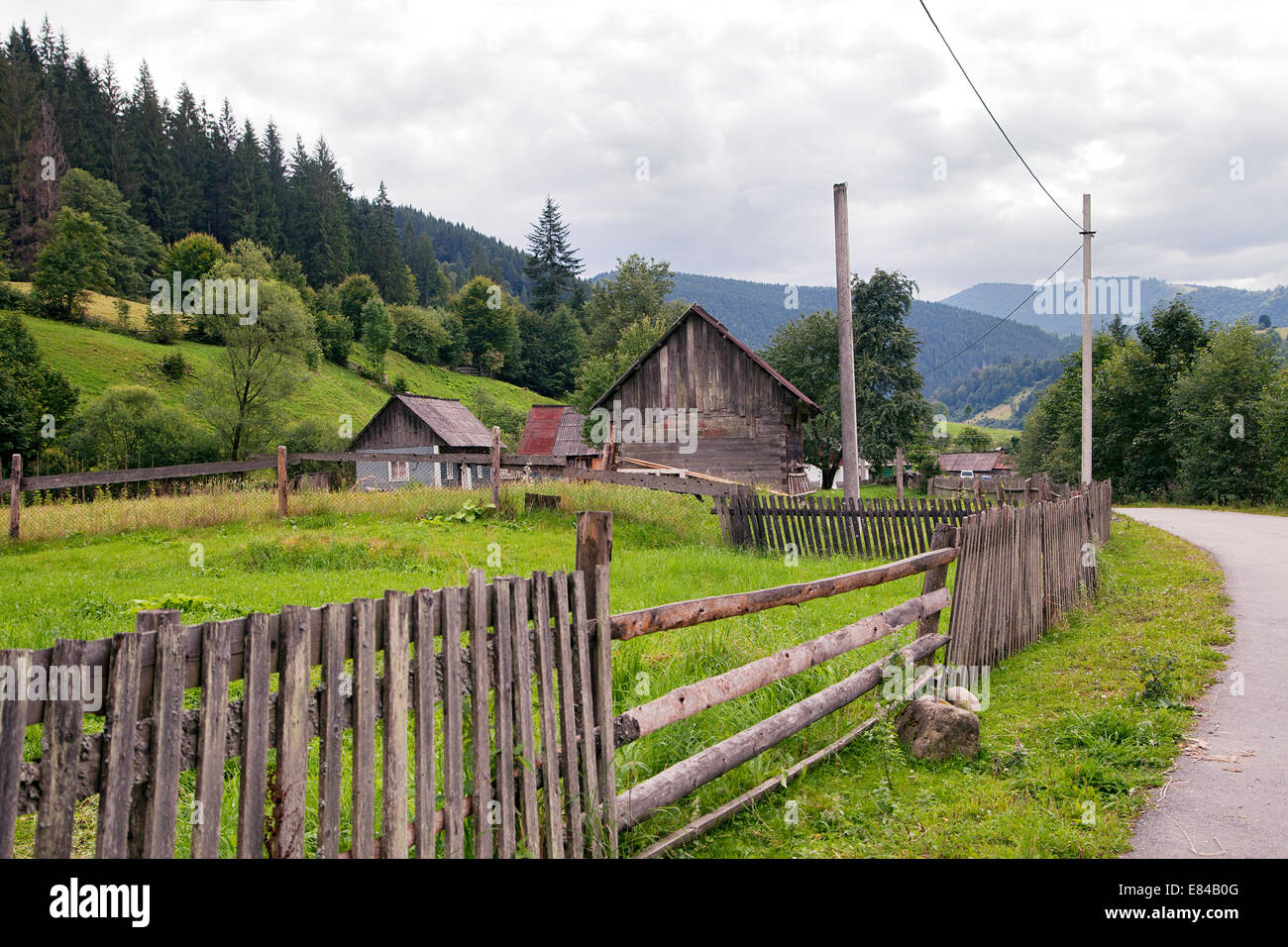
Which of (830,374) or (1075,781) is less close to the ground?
(830,374)

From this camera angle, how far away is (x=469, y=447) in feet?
165

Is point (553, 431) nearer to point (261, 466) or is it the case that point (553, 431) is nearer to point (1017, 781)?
point (261, 466)

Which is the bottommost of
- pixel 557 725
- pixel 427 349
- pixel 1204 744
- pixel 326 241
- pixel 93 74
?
pixel 1204 744

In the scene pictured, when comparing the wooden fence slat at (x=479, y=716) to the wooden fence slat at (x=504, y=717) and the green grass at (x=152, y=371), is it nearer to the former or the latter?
the wooden fence slat at (x=504, y=717)

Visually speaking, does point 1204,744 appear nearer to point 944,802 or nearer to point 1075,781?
point 1075,781

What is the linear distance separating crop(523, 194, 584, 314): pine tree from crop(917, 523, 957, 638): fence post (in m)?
109

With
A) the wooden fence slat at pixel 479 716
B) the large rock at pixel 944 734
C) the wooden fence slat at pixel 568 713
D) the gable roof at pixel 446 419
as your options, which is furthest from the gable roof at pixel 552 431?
the wooden fence slat at pixel 479 716

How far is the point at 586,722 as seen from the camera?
11.8 ft

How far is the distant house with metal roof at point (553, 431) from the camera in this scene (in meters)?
48.8

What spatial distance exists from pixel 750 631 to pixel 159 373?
5801 centimetres

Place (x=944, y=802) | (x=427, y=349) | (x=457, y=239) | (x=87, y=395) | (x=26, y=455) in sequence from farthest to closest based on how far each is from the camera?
(x=457, y=239) < (x=427, y=349) < (x=87, y=395) < (x=26, y=455) < (x=944, y=802)

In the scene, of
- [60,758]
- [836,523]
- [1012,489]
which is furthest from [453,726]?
[1012,489]
